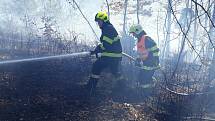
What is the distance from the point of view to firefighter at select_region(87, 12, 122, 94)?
8.16 m

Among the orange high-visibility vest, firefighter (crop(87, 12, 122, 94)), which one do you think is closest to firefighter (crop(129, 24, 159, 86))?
the orange high-visibility vest

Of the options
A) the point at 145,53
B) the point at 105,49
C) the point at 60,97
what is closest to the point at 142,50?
the point at 145,53

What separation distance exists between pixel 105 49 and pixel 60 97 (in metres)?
1.73

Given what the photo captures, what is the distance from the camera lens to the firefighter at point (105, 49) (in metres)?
8.16

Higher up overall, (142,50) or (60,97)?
(142,50)

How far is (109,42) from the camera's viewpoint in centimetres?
819

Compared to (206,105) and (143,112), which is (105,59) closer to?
(143,112)

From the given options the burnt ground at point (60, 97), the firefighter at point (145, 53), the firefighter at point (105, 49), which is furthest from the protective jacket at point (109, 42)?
the burnt ground at point (60, 97)

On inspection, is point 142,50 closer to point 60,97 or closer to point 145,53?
point 145,53

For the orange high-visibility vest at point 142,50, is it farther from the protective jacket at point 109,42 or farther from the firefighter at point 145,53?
the protective jacket at point 109,42

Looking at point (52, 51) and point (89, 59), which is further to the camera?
point (52, 51)

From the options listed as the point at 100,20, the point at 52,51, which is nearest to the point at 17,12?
the point at 52,51

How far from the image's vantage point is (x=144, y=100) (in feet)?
28.1

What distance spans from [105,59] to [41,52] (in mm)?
4770
